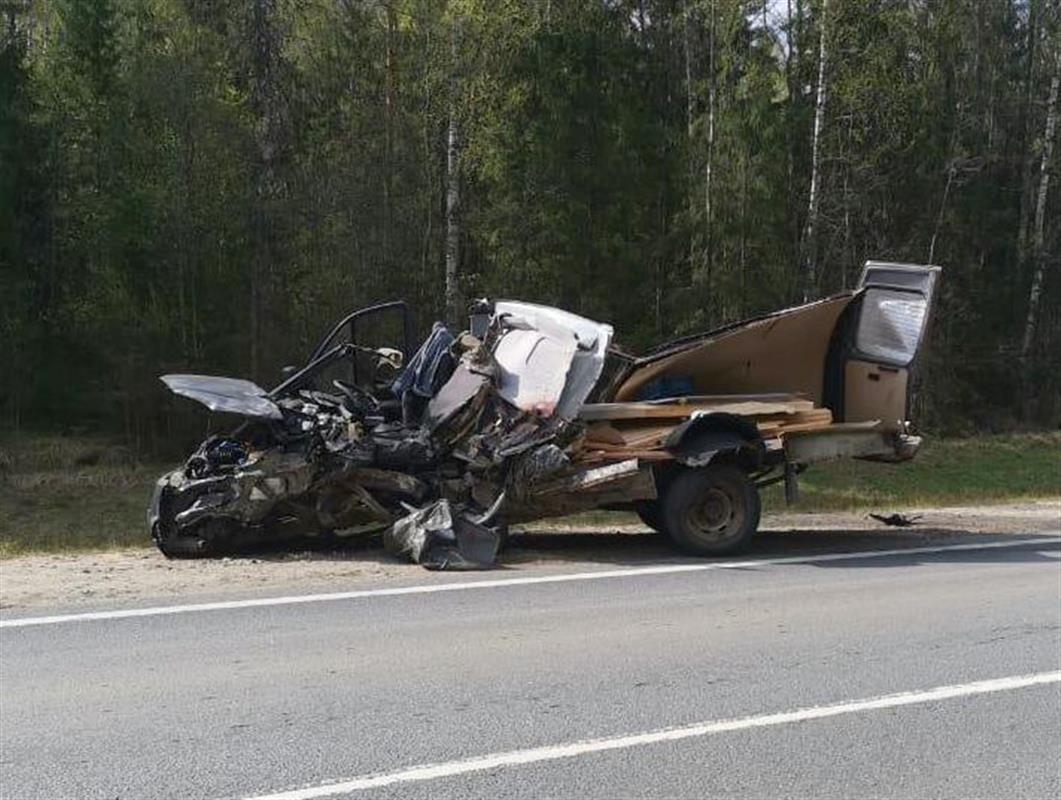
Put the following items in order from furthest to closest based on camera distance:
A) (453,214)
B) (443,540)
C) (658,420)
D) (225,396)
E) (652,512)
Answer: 1. (453,214)
2. (652,512)
3. (658,420)
4. (225,396)
5. (443,540)

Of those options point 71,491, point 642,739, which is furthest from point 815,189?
point 642,739

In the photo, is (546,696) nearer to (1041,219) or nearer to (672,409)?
(672,409)

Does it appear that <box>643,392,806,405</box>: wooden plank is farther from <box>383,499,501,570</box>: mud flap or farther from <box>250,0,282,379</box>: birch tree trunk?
<box>250,0,282,379</box>: birch tree trunk

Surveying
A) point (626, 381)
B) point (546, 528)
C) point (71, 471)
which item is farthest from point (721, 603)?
point (71, 471)

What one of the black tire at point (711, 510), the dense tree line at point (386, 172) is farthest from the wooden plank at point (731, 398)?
the dense tree line at point (386, 172)

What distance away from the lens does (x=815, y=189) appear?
28.5 metres

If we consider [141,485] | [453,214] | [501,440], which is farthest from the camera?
[453,214]

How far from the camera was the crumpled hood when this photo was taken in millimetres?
9758

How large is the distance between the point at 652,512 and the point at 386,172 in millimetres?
16919

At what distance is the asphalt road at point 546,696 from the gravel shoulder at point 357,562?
854 mm

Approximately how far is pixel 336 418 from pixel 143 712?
4.94 m

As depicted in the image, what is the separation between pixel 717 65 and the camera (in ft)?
98.9

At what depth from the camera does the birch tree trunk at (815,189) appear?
27.8 metres

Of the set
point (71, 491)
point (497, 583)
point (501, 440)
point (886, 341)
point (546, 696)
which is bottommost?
point (71, 491)
